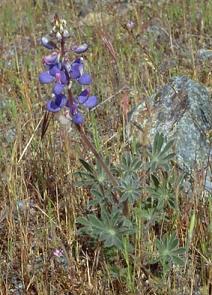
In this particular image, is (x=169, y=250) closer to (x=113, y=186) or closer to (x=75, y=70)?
(x=113, y=186)

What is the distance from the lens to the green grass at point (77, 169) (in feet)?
7.61

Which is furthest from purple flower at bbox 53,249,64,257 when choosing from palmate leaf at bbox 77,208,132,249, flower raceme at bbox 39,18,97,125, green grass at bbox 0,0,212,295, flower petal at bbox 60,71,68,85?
flower petal at bbox 60,71,68,85

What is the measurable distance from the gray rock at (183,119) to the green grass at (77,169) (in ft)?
0.48

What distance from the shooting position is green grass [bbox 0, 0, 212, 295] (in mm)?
2318

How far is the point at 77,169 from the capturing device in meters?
2.86

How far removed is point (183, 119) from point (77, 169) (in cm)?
49

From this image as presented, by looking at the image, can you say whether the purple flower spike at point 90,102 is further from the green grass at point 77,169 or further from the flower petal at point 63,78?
the green grass at point 77,169

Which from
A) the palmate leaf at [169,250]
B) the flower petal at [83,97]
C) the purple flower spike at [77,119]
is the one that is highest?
the flower petal at [83,97]

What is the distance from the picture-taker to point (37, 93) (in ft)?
12.4

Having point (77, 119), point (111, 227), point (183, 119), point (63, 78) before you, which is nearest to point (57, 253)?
point (111, 227)

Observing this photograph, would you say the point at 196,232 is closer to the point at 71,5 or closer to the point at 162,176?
the point at 162,176

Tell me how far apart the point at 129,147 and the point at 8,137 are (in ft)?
2.12

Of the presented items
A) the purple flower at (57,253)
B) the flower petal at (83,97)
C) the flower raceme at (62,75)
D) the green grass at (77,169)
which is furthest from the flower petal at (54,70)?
the purple flower at (57,253)

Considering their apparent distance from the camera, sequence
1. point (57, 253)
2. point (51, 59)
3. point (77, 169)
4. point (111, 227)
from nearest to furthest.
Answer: point (51, 59)
point (111, 227)
point (57, 253)
point (77, 169)
